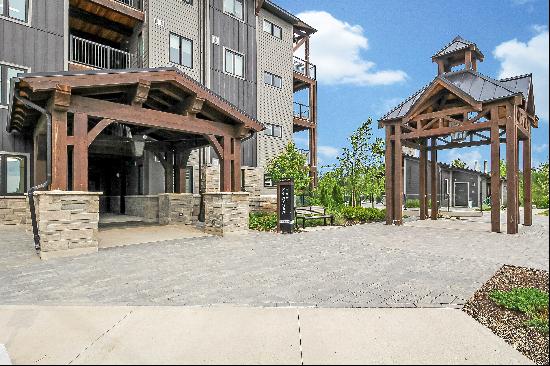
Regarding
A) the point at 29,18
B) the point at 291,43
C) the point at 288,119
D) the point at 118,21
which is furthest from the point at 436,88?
the point at 29,18

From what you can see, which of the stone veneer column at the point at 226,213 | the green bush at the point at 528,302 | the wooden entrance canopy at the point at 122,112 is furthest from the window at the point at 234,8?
the green bush at the point at 528,302

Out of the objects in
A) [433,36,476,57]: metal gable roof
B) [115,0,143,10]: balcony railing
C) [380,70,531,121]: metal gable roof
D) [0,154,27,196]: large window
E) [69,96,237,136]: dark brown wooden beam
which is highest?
[115,0,143,10]: balcony railing

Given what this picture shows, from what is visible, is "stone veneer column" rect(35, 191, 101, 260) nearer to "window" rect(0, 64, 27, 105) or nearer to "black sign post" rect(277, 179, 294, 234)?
"black sign post" rect(277, 179, 294, 234)

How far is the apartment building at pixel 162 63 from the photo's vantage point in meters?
14.2

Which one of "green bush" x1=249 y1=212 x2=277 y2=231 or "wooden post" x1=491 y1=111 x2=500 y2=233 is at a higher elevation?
"wooden post" x1=491 y1=111 x2=500 y2=233

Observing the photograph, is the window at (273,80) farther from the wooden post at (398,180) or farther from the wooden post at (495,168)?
the wooden post at (495,168)

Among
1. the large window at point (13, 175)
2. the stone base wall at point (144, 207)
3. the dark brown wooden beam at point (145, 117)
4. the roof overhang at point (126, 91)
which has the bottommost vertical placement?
the stone base wall at point (144, 207)

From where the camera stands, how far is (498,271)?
6.25 m

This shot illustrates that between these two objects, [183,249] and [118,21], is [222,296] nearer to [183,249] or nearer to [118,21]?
[183,249]

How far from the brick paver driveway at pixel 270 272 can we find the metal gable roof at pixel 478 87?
5.65 meters

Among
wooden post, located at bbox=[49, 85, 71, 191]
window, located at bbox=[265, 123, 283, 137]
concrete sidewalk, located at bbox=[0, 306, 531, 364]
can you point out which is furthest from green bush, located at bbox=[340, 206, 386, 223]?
concrete sidewalk, located at bbox=[0, 306, 531, 364]

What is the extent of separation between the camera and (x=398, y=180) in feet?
48.4

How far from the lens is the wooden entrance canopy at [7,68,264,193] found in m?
7.97

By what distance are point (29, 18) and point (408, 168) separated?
30.4 metres
